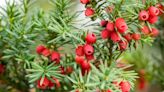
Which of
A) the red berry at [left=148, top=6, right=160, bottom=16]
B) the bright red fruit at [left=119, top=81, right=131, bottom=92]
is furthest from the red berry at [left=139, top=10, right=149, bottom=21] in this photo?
the bright red fruit at [left=119, top=81, right=131, bottom=92]

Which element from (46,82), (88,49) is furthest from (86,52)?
(46,82)

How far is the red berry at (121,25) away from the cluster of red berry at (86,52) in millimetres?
51

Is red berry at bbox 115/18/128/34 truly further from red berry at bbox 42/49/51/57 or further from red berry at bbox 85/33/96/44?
red berry at bbox 42/49/51/57

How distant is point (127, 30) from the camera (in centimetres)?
66

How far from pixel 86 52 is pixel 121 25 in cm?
8

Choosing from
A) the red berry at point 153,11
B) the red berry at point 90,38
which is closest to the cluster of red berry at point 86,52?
the red berry at point 90,38

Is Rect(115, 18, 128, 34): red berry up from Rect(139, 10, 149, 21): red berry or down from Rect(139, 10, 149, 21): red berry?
down

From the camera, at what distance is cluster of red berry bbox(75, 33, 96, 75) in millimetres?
652

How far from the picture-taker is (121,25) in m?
0.63

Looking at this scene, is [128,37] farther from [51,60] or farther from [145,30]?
[51,60]

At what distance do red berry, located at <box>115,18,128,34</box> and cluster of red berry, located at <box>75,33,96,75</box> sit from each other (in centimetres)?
5

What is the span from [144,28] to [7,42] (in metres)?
0.28

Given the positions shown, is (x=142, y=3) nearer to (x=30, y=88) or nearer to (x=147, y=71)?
(x=30, y=88)

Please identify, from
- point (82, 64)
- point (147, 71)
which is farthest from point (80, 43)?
point (147, 71)
